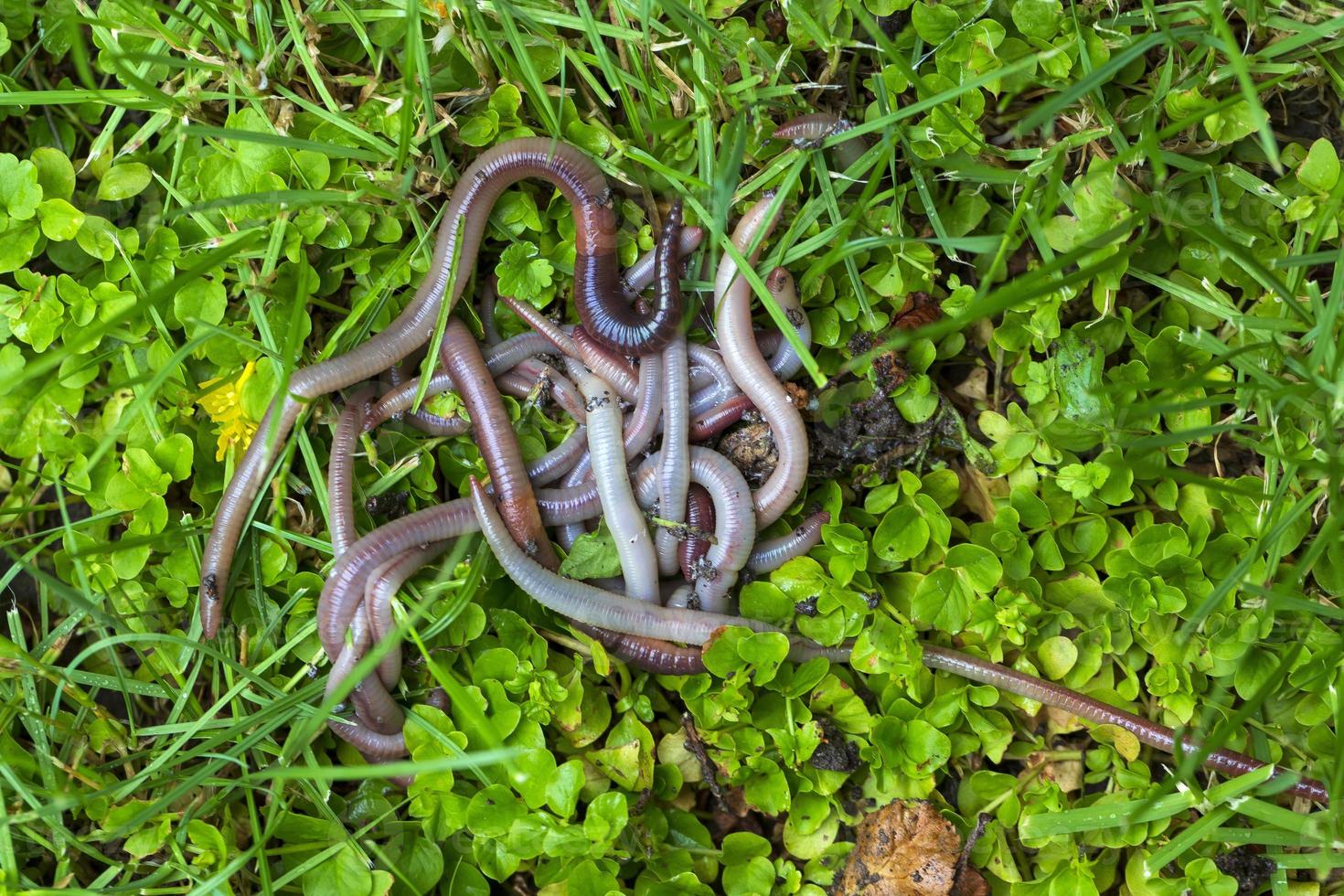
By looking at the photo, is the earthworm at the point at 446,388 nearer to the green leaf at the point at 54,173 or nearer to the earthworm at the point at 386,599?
the earthworm at the point at 386,599

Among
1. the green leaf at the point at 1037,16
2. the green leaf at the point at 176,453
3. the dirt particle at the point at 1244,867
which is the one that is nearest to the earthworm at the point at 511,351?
the green leaf at the point at 176,453

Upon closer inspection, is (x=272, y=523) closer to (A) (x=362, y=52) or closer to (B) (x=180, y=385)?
(B) (x=180, y=385)

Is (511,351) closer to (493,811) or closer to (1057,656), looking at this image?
(493,811)

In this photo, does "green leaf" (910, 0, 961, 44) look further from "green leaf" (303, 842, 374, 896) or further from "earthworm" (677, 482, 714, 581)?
"green leaf" (303, 842, 374, 896)

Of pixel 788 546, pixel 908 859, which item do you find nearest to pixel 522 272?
pixel 788 546

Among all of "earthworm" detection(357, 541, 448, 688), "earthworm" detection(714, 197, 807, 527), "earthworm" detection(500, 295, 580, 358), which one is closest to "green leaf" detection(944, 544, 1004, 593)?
"earthworm" detection(714, 197, 807, 527)

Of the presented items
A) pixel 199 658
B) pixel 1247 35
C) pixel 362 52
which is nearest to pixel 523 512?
pixel 199 658

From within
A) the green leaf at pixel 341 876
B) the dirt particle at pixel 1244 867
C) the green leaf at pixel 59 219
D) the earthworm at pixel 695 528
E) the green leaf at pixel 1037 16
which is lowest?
the dirt particle at pixel 1244 867
